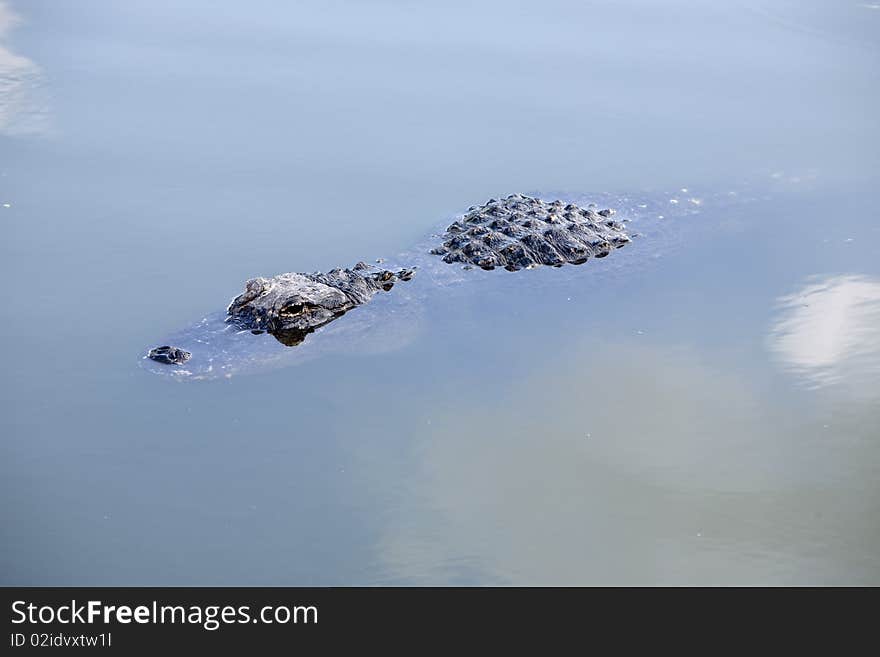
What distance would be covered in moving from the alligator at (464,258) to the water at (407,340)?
23 cm

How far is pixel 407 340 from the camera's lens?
8352mm

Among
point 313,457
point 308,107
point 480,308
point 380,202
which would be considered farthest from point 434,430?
point 308,107

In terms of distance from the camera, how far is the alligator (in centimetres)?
818

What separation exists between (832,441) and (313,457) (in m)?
3.92

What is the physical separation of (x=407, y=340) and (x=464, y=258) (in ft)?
4.54

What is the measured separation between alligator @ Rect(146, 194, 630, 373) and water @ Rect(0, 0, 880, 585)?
23 centimetres

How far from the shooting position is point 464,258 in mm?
Result: 9359

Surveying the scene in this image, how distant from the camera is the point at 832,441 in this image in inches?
287

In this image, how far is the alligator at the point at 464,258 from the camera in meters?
8.18

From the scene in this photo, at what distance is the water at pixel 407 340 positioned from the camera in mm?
6195

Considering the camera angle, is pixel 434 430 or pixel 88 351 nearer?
pixel 434 430

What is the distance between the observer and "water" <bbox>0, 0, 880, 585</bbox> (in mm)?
6195
